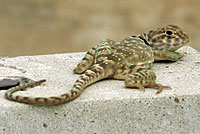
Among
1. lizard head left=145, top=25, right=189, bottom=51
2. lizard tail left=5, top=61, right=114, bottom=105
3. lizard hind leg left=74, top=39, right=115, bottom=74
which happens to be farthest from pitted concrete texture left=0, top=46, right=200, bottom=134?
lizard head left=145, top=25, right=189, bottom=51

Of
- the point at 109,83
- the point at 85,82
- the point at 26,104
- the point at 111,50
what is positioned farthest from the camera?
the point at 111,50

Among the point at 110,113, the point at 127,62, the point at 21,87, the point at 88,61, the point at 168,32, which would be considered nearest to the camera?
the point at 110,113

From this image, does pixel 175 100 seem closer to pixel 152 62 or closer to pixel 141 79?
pixel 141 79

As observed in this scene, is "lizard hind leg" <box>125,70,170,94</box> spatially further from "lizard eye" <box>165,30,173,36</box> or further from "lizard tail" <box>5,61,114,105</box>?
"lizard eye" <box>165,30,173,36</box>

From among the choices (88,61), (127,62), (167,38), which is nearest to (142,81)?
(127,62)

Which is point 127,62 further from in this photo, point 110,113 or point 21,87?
point 21,87

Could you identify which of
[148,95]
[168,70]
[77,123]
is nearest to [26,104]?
[77,123]
